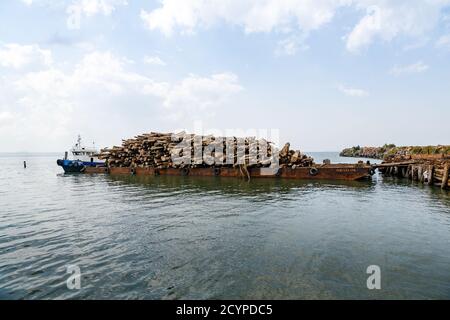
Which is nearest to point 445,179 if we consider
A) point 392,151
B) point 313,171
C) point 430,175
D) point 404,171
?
point 430,175

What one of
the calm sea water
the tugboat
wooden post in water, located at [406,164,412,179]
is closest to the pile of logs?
the tugboat

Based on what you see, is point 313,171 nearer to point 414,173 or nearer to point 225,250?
point 414,173

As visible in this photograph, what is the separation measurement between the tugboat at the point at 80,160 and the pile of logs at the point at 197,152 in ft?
14.7

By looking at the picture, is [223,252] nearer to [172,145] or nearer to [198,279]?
[198,279]

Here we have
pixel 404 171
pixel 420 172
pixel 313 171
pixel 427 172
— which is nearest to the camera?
pixel 427 172

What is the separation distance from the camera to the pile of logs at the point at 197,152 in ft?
119

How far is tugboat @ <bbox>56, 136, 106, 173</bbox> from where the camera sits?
47.7 meters

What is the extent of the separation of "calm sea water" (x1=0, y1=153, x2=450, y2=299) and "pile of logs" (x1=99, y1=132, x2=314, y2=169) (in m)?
18.7

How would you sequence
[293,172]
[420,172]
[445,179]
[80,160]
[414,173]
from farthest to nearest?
[80,160]
[293,172]
[414,173]
[420,172]
[445,179]

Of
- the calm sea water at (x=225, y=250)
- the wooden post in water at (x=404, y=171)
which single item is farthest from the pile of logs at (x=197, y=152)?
the calm sea water at (x=225, y=250)

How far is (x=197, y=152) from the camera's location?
39.9 m

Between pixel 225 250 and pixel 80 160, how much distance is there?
50.0 meters

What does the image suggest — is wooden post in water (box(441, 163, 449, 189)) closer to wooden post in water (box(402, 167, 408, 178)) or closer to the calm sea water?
the calm sea water
